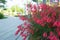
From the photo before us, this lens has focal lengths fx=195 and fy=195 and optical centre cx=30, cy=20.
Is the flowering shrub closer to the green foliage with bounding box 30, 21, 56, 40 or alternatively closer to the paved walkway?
the green foliage with bounding box 30, 21, 56, 40

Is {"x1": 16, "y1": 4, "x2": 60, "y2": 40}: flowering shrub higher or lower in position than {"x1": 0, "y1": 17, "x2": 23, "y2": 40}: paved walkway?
higher

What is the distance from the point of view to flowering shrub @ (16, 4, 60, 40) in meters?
1.63

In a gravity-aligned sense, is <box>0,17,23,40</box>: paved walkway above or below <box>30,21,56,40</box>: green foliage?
below

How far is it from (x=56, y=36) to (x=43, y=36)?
12 cm

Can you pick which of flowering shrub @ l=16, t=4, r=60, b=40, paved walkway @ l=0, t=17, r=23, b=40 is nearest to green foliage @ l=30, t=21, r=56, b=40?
flowering shrub @ l=16, t=4, r=60, b=40

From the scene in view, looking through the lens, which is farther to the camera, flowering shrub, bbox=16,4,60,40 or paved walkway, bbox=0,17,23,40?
paved walkway, bbox=0,17,23,40

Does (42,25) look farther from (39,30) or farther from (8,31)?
(8,31)

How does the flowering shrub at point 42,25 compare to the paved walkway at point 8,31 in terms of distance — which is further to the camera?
the paved walkway at point 8,31

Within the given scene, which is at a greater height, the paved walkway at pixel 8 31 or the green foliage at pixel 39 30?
the green foliage at pixel 39 30

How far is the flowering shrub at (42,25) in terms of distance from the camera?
1626mm

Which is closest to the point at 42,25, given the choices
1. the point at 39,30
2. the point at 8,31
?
the point at 39,30

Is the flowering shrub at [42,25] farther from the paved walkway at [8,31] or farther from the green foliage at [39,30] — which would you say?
the paved walkway at [8,31]

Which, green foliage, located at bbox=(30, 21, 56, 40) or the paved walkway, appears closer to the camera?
green foliage, located at bbox=(30, 21, 56, 40)

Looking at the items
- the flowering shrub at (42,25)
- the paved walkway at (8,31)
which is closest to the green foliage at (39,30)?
the flowering shrub at (42,25)
